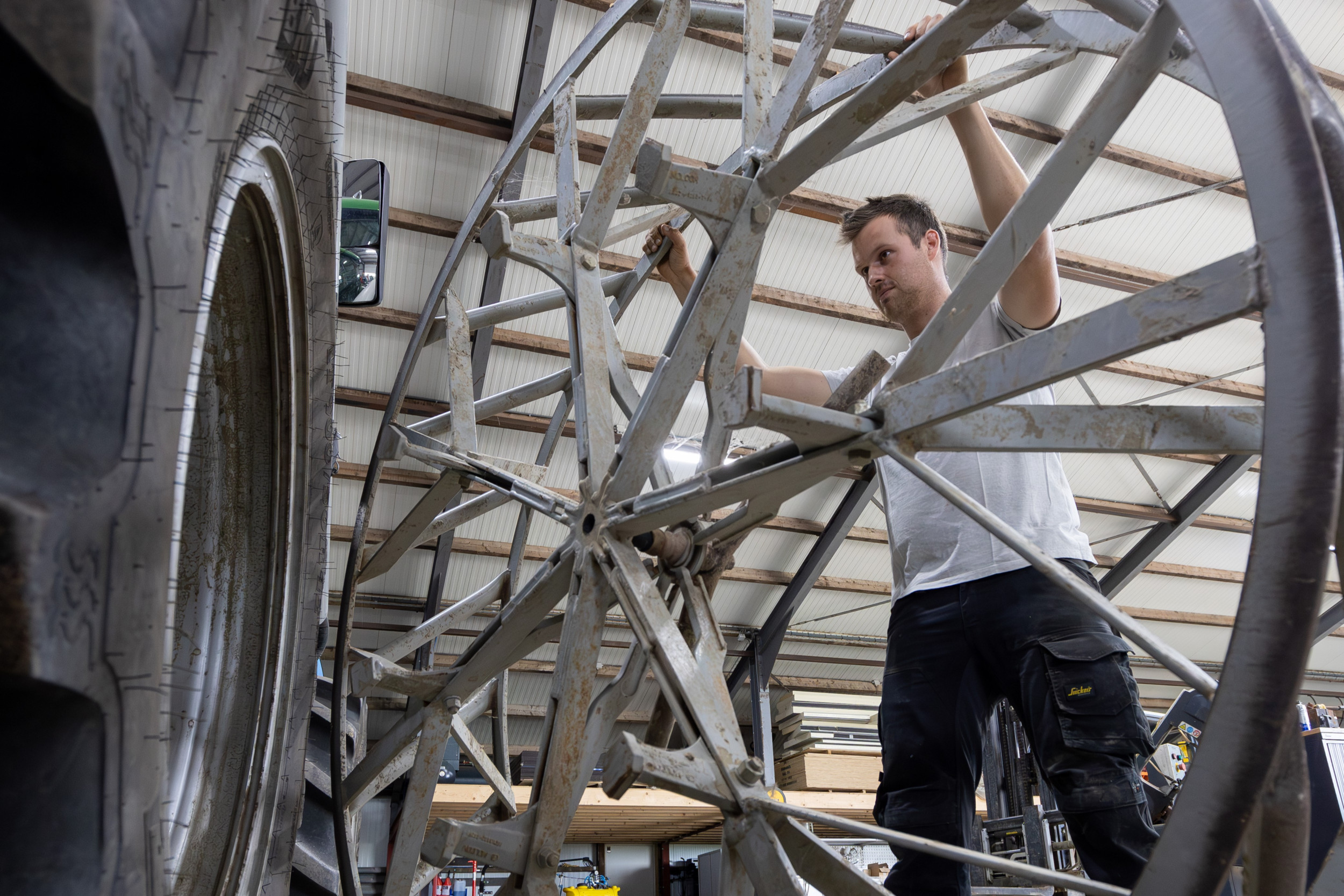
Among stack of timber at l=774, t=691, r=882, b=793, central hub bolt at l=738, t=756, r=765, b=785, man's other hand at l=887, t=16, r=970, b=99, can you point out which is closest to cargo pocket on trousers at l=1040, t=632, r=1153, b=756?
central hub bolt at l=738, t=756, r=765, b=785

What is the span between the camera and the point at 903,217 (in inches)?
98.6

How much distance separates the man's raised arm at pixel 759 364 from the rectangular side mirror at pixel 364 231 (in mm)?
885

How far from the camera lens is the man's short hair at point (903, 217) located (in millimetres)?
2502

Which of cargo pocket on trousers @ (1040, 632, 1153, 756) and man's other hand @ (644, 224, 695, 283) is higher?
man's other hand @ (644, 224, 695, 283)

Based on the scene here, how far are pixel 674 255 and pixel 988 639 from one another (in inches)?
64.1

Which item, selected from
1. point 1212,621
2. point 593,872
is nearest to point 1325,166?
point 593,872

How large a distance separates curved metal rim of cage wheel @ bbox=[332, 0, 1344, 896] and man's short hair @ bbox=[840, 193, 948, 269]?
0.88ft

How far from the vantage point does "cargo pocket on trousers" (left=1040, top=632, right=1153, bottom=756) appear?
1.80m

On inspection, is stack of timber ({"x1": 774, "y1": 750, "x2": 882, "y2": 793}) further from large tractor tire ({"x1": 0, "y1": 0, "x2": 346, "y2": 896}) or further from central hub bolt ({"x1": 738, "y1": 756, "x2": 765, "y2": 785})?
large tractor tire ({"x1": 0, "y1": 0, "x2": 346, "y2": 896})

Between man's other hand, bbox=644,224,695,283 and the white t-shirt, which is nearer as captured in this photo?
the white t-shirt

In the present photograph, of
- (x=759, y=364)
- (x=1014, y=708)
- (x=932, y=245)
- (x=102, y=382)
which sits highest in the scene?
(x=932, y=245)

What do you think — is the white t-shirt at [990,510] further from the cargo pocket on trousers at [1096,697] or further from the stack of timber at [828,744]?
the stack of timber at [828,744]

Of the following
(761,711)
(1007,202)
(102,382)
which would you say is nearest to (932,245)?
(1007,202)

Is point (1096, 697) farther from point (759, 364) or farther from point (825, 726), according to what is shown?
point (825, 726)
